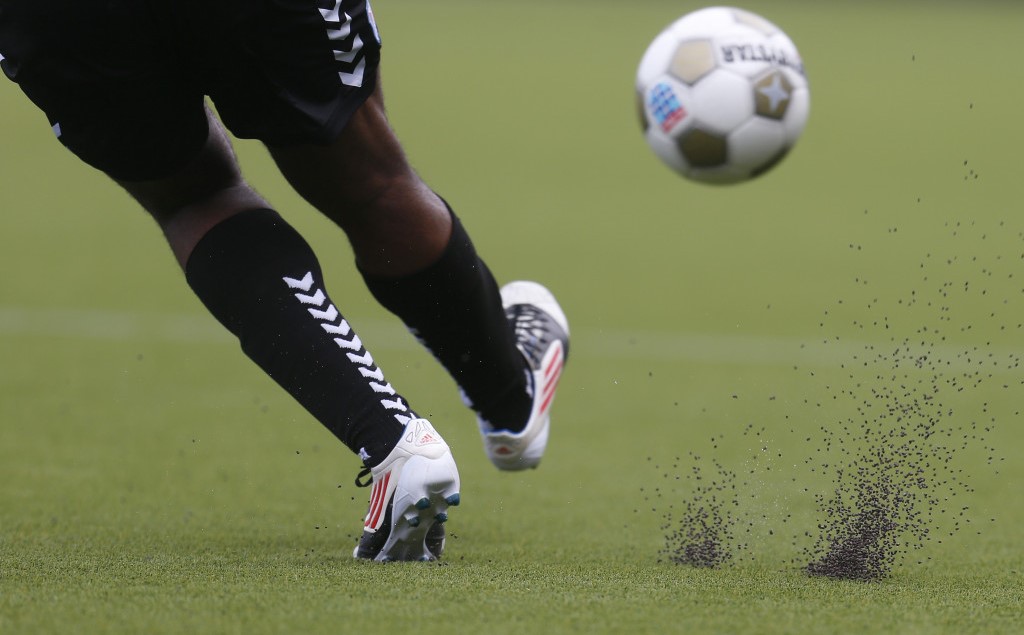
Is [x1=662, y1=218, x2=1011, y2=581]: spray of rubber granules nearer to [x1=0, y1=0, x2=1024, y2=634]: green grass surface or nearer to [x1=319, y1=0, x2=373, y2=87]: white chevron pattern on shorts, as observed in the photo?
[x1=0, y1=0, x2=1024, y2=634]: green grass surface

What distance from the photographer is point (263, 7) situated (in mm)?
2082

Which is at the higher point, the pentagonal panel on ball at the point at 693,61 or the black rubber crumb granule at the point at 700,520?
the pentagonal panel on ball at the point at 693,61

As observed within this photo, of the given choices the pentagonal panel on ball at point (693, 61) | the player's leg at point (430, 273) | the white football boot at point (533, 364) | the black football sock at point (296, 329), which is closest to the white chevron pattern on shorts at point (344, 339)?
the black football sock at point (296, 329)

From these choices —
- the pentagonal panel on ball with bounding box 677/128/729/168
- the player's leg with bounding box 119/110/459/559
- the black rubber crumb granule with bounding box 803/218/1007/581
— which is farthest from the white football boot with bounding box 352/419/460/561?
the pentagonal panel on ball with bounding box 677/128/729/168

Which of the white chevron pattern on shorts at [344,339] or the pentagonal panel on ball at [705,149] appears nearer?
the white chevron pattern on shorts at [344,339]

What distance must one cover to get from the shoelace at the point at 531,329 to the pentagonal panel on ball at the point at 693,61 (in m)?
0.60

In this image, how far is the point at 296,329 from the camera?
234 cm

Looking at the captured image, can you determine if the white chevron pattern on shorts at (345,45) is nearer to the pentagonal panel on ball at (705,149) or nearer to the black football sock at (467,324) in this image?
the black football sock at (467,324)

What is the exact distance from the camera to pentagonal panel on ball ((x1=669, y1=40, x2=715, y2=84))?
2.77m

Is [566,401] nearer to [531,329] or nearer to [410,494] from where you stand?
[531,329]

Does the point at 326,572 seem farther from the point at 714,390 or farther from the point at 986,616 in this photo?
the point at 714,390

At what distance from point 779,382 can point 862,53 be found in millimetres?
16935

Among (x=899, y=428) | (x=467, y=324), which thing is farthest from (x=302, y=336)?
(x=899, y=428)

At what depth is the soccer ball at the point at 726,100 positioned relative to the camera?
2744 mm
